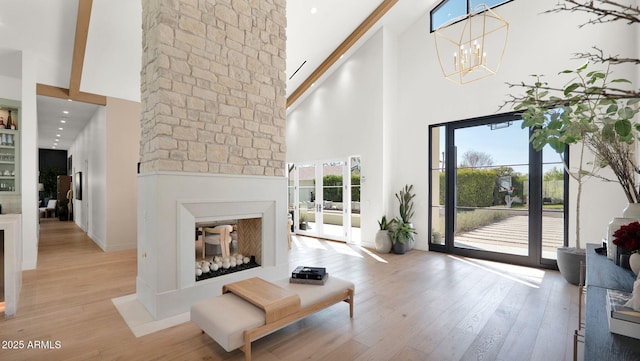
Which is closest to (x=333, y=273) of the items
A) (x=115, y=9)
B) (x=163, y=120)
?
(x=163, y=120)

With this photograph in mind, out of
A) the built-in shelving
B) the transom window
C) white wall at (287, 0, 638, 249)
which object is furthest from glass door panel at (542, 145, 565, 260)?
the built-in shelving

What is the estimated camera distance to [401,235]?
6.04 m

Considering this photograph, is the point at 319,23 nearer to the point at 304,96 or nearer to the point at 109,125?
the point at 304,96

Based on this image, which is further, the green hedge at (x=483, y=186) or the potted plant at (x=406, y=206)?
the potted plant at (x=406, y=206)

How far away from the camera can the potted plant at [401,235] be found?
19.8 feet

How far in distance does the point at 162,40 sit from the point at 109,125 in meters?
4.12

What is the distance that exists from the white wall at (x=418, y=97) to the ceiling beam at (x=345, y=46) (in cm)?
41

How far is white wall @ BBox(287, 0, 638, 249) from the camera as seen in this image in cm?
461

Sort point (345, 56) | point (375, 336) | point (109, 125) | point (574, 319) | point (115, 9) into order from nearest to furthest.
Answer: point (375, 336)
point (574, 319)
point (115, 9)
point (109, 125)
point (345, 56)

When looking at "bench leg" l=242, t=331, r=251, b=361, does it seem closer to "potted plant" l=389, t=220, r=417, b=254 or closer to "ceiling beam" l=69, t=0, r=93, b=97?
"potted plant" l=389, t=220, r=417, b=254

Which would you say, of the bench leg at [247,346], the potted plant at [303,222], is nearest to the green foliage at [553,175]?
the bench leg at [247,346]

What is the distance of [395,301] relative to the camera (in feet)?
11.6

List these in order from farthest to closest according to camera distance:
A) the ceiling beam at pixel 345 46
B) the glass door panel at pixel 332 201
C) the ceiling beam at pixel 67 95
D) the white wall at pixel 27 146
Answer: the glass door panel at pixel 332 201 → the ceiling beam at pixel 345 46 → the ceiling beam at pixel 67 95 → the white wall at pixel 27 146

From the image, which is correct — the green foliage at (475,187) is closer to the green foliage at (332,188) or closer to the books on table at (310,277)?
the green foliage at (332,188)
